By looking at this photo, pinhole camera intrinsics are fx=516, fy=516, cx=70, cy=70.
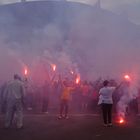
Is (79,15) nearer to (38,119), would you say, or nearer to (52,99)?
(52,99)

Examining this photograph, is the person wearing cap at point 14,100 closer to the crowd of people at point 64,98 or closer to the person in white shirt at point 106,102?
the crowd of people at point 64,98

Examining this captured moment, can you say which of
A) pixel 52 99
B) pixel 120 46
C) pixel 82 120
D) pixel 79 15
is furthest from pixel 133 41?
pixel 82 120

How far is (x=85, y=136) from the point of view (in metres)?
13.2

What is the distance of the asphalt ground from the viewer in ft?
43.1

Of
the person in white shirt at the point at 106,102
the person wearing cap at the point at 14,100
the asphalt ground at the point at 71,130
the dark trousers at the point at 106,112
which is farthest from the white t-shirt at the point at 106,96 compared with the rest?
the person wearing cap at the point at 14,100

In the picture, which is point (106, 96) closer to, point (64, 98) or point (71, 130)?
point (71, 130)

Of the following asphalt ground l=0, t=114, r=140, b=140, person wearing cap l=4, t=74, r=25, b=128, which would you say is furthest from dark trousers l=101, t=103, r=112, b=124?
person wearing cap l=4, t=74, r=25, b=128

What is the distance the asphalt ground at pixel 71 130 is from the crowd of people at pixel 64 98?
1.77 feet

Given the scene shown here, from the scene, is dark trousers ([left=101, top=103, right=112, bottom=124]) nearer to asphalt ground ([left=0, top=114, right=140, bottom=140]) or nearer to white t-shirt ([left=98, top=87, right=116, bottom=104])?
white t-shirt ([left=98, top=87, right=116, bottom=104])

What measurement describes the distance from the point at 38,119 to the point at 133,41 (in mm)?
13971

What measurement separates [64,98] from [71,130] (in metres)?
3.43

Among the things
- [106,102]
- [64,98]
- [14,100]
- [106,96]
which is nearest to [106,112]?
[106,102]

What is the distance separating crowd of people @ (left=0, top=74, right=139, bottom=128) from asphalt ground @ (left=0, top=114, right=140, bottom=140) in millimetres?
540

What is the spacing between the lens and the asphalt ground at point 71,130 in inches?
517
